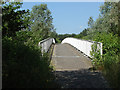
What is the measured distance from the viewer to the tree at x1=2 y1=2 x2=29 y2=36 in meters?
7.80

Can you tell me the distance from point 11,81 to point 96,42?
7847 mm

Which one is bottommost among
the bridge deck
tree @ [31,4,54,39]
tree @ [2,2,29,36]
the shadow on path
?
the shadow on path

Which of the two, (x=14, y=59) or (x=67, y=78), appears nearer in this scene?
(x=14, y=59)

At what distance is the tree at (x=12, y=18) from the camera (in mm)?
7801

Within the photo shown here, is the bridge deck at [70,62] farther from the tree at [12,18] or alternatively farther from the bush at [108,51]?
the tree at [12,18]

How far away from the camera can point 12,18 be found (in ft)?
26.3

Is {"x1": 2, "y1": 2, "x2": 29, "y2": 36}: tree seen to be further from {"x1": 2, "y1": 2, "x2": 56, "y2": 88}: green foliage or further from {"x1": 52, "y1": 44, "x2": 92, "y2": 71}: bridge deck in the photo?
{"x1": 52, "y1": 44, "x2": 92, "y2": 71}: bridge deck

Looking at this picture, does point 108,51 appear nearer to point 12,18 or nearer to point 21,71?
point 12,18

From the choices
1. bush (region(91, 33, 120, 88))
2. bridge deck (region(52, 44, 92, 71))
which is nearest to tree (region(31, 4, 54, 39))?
bridge deck (region(52, 44, 92, 71))

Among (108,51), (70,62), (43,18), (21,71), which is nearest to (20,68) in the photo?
(21,71)

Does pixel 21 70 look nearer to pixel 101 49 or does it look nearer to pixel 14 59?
pixel 14 59

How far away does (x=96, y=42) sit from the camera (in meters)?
12.0

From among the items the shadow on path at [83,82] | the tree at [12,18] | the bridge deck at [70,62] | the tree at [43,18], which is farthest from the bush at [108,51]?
the tree at [43,18]

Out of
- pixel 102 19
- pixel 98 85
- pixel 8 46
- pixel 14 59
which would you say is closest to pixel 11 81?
pixel 14 59
